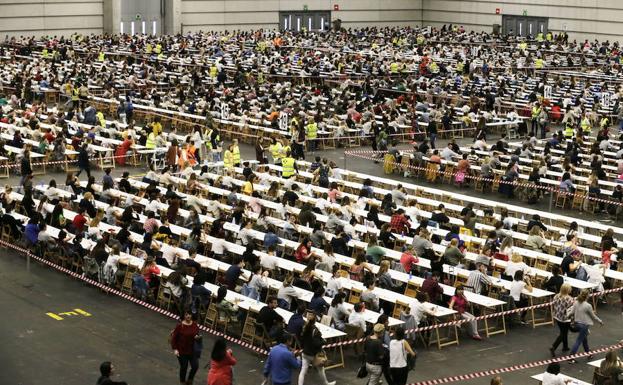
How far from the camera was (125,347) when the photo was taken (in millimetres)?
19422

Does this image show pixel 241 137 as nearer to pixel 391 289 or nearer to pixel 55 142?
pixel 55 142

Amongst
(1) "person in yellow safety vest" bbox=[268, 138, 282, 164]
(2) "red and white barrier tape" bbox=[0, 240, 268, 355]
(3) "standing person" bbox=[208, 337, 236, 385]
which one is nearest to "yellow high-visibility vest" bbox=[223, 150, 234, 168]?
(1) "person in yellow safety vest" bbox=[268, 138, 282, 164]

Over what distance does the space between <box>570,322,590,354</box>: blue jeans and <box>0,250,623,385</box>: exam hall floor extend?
26 centimetres

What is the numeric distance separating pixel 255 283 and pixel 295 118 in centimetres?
1890

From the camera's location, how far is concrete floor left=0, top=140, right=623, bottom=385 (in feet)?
59.4

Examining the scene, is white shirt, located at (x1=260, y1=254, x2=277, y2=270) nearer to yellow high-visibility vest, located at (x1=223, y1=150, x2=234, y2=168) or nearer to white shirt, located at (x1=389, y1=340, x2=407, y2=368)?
white shirt, located at (x1=389, y1=340, x2=407, y2=368)

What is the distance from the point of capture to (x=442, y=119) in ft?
137

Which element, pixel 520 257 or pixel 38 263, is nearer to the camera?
pixel 520 257

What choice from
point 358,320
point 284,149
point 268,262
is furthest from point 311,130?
point 358,320

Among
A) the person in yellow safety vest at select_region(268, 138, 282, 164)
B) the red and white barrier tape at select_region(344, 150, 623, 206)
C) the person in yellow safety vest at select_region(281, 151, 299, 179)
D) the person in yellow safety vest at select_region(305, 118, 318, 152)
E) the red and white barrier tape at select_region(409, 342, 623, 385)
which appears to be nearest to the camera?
the red and white barrier tape at select_region(409, 342, 623, 385)

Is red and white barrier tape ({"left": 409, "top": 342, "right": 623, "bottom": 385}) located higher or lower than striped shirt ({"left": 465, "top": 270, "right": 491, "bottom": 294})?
lower

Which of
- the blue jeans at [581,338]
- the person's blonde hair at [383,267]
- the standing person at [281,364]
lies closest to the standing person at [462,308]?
the person's blonde hair at [383,267]

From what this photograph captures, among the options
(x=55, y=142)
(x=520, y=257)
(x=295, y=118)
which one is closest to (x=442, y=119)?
(x=295, y=118)

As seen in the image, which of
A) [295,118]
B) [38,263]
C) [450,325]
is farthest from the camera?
[295,118]
